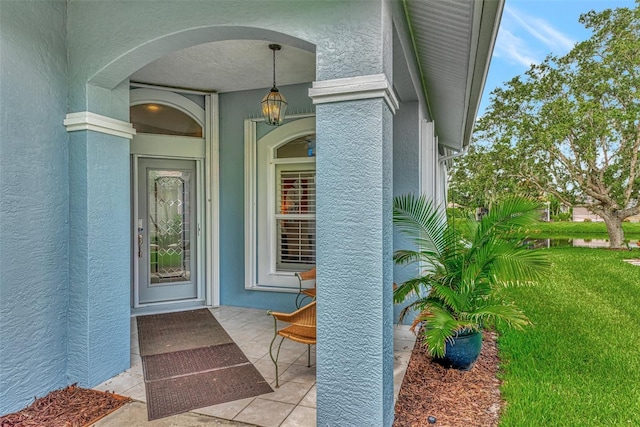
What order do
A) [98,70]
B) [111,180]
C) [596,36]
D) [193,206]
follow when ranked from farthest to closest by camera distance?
[596,36] < [193,206] < [111,180] < [98,70]

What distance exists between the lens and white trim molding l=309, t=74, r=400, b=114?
227 centimetres

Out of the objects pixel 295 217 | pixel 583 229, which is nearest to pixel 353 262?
pixel 295 217

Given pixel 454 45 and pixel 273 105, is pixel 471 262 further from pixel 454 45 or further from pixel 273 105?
pixel 273 105

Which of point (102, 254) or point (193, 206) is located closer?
point (102, 254)

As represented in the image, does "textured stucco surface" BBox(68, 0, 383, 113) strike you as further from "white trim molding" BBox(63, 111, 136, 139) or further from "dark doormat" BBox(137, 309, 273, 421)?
"dark doormat" BBox(137, 309, 273, 421)

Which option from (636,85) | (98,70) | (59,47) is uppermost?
(636,85)

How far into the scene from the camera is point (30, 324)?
287cm

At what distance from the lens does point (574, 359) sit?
378 cm

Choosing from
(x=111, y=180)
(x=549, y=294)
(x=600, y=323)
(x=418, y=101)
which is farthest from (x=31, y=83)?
(x=549, y=294)

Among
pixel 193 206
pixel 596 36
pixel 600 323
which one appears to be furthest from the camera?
pixel 596 36

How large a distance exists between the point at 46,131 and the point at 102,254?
1.07m

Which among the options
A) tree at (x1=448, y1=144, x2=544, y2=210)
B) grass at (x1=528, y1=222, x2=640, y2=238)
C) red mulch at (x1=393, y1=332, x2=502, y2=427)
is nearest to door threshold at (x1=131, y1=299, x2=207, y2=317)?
red mulch at (x1=393, y1=332, x2=502, y2=427)

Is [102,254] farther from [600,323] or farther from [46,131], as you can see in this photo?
[600,323]

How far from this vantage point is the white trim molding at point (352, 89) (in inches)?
89.4
